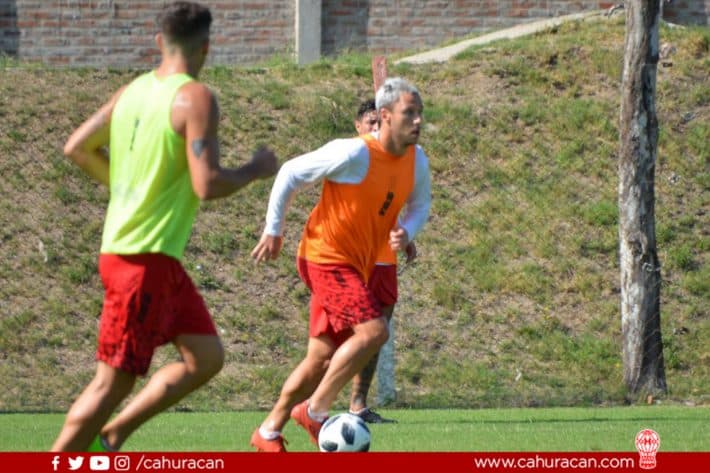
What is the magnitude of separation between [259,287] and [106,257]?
11619mm

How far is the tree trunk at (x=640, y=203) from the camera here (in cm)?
1505

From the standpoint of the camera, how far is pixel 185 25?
6.27 meters

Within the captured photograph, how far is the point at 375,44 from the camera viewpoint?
21.4 metres

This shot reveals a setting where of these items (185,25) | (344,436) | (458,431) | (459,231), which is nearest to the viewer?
(185,25)

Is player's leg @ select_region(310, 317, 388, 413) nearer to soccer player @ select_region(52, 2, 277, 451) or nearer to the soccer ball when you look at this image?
the soccer ball

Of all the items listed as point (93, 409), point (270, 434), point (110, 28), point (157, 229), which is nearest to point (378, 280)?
point (270, 434)

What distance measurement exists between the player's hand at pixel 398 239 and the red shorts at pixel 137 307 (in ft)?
8.22

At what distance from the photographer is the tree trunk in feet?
49.4

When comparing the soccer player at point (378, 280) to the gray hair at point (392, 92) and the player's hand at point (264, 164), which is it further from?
the player's hand at point (264, 164)

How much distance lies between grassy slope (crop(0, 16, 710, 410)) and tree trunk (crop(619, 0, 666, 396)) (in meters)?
0.51

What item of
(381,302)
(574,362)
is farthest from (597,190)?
(381,302)

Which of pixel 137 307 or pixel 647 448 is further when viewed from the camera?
pixel 647 448

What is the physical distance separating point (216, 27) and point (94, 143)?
48.8 feet
